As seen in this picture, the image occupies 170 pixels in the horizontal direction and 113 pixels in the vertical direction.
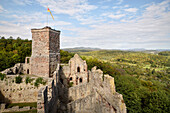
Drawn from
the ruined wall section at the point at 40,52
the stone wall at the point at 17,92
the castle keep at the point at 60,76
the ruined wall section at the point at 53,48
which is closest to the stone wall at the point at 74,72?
the castle keep at the point at 60,76

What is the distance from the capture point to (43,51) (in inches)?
734

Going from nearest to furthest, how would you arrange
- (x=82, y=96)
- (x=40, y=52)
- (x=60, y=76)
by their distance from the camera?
1. (x=82, y=96)
2. (x=40, y=52)
3. (x=60, y=76)

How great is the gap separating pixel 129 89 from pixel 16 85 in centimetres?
2053

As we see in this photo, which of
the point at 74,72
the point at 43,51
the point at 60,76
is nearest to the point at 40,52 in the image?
the point at 43,51

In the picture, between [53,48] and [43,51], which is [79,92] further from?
[43,51]

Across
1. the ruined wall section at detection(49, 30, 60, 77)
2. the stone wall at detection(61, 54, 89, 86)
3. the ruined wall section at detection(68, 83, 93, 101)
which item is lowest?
the ruined wall section at detection(68, 83, 93, 101)

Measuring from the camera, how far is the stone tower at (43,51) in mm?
18406

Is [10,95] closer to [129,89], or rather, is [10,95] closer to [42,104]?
[42,104]

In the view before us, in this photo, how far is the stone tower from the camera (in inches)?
725

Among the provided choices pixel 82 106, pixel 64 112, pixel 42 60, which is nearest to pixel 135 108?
pixel 82 106

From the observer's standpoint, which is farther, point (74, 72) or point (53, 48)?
point (53, 48)

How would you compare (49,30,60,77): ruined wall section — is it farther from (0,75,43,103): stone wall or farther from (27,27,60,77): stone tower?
(0,75,43,103): stone wall

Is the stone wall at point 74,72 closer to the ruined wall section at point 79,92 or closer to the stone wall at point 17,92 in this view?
the ruined wall section at point 79,92

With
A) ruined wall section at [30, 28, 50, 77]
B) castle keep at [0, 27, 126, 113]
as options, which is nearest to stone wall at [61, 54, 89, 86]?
castle keep at [0, 27, 126, 113]
